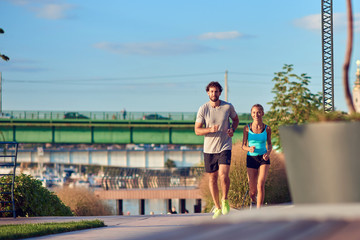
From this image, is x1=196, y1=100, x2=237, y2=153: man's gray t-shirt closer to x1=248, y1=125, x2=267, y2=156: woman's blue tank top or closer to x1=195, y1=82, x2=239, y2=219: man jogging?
x1=195, y1=82, x2=239, y2=219: man jogging

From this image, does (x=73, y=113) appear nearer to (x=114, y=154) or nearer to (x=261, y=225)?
(x=114, y=154)

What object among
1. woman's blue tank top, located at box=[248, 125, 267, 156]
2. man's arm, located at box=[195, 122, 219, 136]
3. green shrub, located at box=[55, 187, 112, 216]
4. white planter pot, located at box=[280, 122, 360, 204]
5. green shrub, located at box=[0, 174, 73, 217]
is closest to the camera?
white planter pot, located at box=[280, 122, 360, 204]

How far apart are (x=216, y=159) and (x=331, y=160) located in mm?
5406

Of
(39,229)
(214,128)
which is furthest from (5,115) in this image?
(214,128)

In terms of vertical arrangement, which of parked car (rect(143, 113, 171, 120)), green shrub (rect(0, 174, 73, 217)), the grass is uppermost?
parked car (rect(143, 113, 171, 120))

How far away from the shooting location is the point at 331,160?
4.41m

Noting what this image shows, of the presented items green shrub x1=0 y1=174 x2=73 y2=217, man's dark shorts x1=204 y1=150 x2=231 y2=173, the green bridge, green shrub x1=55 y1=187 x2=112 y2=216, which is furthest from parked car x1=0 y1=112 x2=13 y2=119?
man's dark shorts x1=204 y1=150 x2=231 y2=173

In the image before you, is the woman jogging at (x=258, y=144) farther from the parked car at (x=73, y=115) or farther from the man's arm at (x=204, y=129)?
the parked car at (x=73, y=115)

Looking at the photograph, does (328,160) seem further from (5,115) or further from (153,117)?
(5,115)

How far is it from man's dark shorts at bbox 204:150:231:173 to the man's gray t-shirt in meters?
0.06

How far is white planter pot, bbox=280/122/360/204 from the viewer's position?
4402mm

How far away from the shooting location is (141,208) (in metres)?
55.2

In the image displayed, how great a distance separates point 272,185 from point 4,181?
24.6 ft

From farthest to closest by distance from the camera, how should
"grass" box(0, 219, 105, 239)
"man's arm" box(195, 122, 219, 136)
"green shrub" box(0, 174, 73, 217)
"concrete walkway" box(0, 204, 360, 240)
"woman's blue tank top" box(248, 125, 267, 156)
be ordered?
"green shrub" box(0, 174, 73, 217)
"woman's blue tank top" box(248, 125, 267, 156)
"man's arm" box(195, 122, 219, 136)
"grass" box(0, 219, 105, 239)
"concrete walkway" box(0, 204, 360, 240)
